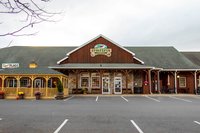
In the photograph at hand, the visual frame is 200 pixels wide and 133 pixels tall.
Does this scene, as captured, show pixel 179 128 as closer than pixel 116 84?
Yes

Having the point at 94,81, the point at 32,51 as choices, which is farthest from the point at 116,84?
the point at 32,51

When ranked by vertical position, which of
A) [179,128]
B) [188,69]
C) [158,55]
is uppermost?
[158,55]

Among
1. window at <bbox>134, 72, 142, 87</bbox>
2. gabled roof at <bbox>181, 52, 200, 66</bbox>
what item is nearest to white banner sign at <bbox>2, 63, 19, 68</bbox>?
window at <bbox>134, 72, 142, 87</bbox>

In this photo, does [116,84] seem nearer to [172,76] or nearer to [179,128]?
[172,76]

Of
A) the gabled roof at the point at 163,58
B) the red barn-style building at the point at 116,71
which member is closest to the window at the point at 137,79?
the red barn-style building at the point at 116,71

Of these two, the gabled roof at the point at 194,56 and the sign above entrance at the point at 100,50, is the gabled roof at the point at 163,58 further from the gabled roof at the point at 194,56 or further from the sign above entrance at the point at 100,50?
the sign above entrance at the point at 100,50

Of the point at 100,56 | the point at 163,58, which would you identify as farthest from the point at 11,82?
the point at 163,58

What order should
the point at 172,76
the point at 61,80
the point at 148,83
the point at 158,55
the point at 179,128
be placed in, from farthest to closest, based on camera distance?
1. the point at 158,55
2. the point at 172,76
3. the point at 148,83
4. the point at 61,80
5. the point at 179,128

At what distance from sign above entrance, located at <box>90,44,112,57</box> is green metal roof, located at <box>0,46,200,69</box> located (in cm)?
494

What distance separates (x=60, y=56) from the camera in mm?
34219

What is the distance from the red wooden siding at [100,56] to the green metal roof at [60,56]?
252 cm

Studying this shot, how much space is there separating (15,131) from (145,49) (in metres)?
31.9

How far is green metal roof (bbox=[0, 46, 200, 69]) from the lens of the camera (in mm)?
32375

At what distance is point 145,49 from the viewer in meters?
37.8
